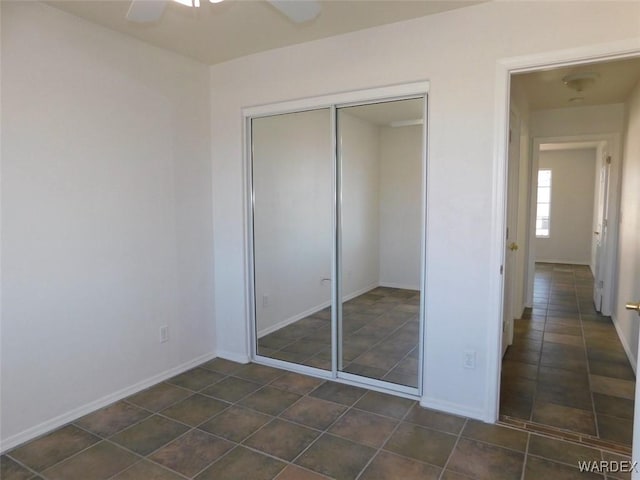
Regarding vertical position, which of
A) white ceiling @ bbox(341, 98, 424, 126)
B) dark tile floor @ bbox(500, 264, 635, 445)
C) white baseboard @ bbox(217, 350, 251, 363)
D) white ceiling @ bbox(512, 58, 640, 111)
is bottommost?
dark tile floor @ bbox(500, 264, 635, 445)

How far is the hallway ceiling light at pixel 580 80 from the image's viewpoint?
3.56 meters

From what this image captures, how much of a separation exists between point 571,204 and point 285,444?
8727mm

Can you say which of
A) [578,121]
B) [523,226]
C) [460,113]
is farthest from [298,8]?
[578,121]

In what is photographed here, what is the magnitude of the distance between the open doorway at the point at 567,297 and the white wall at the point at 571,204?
3.60 feet

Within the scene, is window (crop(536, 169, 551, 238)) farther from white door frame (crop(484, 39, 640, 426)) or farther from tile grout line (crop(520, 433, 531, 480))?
tile grout line (crop(520, 433, 531, 480))

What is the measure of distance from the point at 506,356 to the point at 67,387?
3436mm

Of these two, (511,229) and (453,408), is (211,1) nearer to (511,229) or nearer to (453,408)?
(453,408)

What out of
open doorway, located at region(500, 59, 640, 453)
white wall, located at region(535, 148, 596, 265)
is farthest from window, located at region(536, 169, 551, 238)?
open doorway, located at region(500, 59, 640, 453)

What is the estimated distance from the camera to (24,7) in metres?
2.34

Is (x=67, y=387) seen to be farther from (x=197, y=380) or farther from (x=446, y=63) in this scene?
(x=446, y=63)

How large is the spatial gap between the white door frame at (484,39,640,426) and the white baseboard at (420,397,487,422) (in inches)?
1.7

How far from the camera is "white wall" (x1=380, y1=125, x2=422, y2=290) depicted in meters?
2.99

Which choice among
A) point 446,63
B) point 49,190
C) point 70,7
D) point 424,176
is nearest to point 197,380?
point 49,190

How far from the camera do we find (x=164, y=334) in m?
3.28
